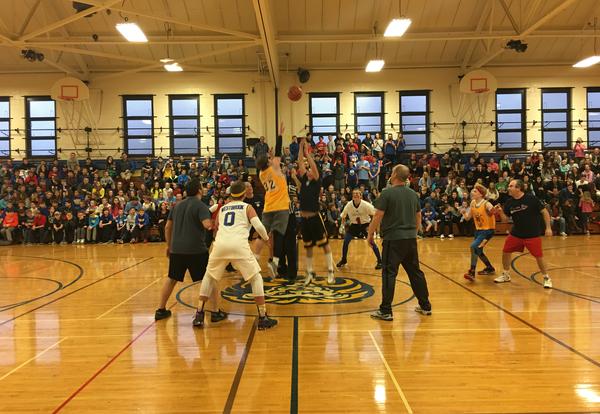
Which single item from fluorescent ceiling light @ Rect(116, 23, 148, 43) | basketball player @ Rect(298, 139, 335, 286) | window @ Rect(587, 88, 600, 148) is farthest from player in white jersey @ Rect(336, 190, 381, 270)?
window @ Rect(587, 88, 600, 148)

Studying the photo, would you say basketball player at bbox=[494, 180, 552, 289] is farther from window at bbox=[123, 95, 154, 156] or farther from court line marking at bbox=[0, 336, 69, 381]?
window at bbox=[123, 95, 154, 156]

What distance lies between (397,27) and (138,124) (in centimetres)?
1360

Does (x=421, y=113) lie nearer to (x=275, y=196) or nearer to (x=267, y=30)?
(x=267, y=30)

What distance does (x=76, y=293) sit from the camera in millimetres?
7328

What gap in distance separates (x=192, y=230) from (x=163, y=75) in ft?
61.9

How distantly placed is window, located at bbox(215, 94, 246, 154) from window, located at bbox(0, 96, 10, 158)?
10.4 meters

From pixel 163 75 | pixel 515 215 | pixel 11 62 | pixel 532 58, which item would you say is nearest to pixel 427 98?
pixel 532 58

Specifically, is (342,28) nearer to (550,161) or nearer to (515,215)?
(550,161)

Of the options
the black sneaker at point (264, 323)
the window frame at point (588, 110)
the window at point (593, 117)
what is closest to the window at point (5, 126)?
the black sneaker at point (264, 323)

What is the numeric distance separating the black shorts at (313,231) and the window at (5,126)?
67.8 feet

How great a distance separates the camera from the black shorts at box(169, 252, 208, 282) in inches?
216

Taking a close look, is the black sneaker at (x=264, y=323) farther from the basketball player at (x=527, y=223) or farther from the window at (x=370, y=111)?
the window at (x=370, y=111)

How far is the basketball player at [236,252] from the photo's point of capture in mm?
5070

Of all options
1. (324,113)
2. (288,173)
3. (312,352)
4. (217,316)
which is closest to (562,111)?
(324,113)
